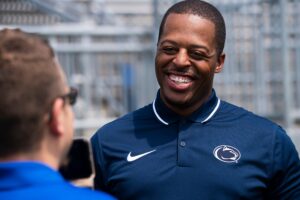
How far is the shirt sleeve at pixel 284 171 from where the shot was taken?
2525mm

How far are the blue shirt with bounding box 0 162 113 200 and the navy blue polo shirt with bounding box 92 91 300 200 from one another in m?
0.93

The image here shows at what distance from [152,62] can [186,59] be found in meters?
3.40

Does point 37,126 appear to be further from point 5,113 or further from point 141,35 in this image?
point 141,35

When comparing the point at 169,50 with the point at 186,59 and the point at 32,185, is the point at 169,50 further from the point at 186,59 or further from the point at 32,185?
the point at 32,185

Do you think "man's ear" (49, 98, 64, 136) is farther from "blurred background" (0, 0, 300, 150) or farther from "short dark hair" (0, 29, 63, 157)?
"blurred background" (0, 0, 300, 150)

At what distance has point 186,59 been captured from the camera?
100 inches

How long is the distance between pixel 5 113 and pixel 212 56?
3.93 ft

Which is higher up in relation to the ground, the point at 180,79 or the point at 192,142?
the point at 180,79

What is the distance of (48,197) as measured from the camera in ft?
4.87

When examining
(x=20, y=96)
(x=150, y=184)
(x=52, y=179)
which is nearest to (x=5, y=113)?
(x=20, y=96)

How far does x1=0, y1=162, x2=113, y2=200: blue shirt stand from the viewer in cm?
149

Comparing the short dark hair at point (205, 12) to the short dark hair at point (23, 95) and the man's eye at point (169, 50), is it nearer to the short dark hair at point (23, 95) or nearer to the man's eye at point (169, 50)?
the man's eye at point (169, 50)

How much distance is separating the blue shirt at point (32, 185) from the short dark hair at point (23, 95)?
55 mm

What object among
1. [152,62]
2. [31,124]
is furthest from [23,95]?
[152,62]
